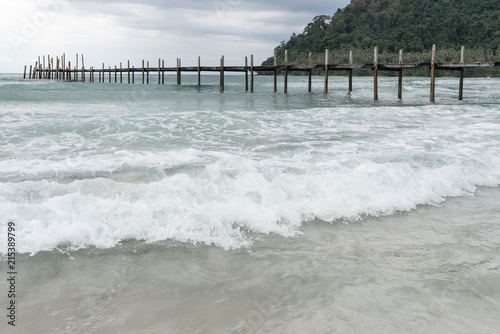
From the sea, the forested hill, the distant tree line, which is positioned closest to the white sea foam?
the sea

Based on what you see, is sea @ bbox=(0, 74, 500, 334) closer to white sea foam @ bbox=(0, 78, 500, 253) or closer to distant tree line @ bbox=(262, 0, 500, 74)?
white sea foam @ bbox=(0, 78, 500, 253)

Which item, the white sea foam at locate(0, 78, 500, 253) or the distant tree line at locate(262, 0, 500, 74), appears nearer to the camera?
the white sea foam at locate(0, 78, 500, 253)

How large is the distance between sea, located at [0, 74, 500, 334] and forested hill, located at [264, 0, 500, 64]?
93.2 m

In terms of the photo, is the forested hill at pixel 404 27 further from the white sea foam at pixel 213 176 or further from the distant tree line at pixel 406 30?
the white sea foam at pixel 213 176

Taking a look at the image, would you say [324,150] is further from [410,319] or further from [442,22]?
[442,22]

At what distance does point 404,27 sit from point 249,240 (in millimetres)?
118844

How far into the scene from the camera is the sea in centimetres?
287

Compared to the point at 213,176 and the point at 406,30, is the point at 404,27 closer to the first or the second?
the point at 406,30

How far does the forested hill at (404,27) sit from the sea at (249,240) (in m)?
93.2

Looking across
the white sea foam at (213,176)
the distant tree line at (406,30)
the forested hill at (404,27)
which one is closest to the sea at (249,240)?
the white sea foam at (213,176)

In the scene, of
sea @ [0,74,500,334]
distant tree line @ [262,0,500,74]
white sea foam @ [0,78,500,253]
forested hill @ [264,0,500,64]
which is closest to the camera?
sea @ [0,74,500,334]

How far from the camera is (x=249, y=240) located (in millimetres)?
4172

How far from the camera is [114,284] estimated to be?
3.25 m

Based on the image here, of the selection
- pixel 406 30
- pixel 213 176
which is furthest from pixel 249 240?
pixel 406 30
